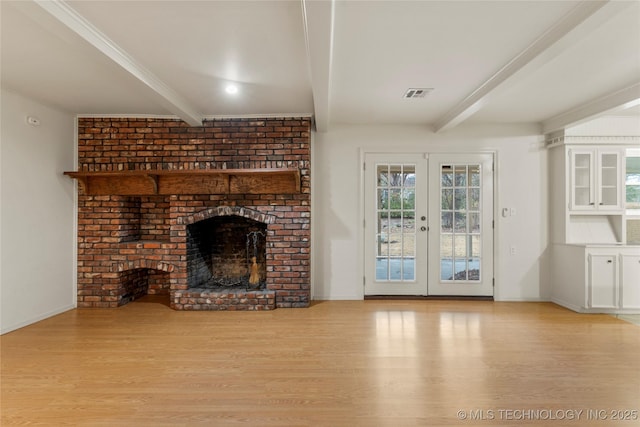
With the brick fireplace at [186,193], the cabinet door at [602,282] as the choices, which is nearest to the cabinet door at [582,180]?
the cabinet door at [602,282]

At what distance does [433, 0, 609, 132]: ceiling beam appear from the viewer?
6.57ft

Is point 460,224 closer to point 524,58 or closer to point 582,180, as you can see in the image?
point 582,180

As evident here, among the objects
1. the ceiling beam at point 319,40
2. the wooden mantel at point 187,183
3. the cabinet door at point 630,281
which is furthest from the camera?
the wooden mantel at point 187,183

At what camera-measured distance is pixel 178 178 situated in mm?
4172

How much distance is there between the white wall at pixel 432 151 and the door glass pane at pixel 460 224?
267 mm

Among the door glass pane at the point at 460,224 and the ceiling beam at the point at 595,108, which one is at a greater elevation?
the ceiling beam at the point at 595,108

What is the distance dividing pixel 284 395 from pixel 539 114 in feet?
14.4

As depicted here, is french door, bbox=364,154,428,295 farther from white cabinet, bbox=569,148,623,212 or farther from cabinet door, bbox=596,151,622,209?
cabinet door, bbox=596,151,622,209

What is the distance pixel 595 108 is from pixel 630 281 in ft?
6.84

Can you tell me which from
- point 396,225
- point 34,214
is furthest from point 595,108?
point 34,214

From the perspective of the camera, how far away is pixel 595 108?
3.64 m

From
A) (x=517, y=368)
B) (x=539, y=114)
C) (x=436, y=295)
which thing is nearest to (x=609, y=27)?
(x=539, y=114)

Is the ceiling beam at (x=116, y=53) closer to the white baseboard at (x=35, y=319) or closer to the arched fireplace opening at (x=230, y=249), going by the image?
the arched fireplace opening at (x=230, y=249)

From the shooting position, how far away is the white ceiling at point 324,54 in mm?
2049
